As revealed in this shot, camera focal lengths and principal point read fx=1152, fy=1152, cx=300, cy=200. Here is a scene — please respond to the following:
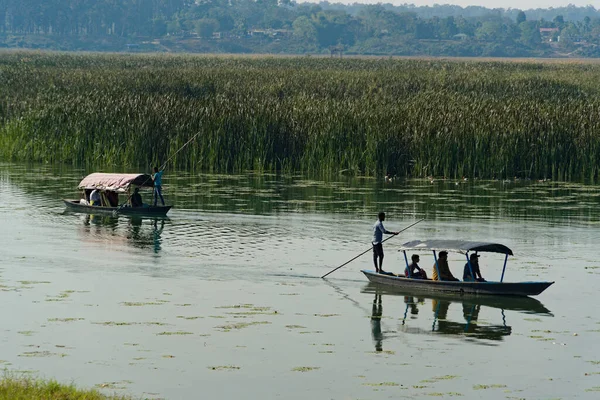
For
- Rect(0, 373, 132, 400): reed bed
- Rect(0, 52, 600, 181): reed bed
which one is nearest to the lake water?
Rect(0, 373, 132, 400): reed bed

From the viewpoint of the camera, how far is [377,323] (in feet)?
69.2

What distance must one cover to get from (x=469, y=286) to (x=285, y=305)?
13.0 feet

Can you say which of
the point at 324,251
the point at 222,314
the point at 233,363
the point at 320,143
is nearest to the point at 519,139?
the point at 320,143

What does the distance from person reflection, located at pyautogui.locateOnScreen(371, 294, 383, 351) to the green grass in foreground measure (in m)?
5.85

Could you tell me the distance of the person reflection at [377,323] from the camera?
19.5 m

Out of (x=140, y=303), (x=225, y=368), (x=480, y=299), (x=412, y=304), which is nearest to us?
(x=225, y=368)

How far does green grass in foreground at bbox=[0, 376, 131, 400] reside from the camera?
543 inches

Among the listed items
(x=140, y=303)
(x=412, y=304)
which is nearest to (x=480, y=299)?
(x=412, y=304)

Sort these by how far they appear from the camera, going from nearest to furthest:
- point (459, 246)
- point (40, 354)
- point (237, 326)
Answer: point (40, 354) → point (237, 326) → point (459, 246)

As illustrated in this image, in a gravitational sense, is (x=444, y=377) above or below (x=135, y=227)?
below

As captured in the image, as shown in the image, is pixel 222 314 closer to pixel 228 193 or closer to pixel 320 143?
pixel 228 193

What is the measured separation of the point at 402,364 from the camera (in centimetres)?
1795

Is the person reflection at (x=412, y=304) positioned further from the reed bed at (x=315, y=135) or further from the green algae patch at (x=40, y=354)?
the reed bed at (x=315, y=135)

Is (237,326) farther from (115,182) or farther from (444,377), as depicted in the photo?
(115,182)
